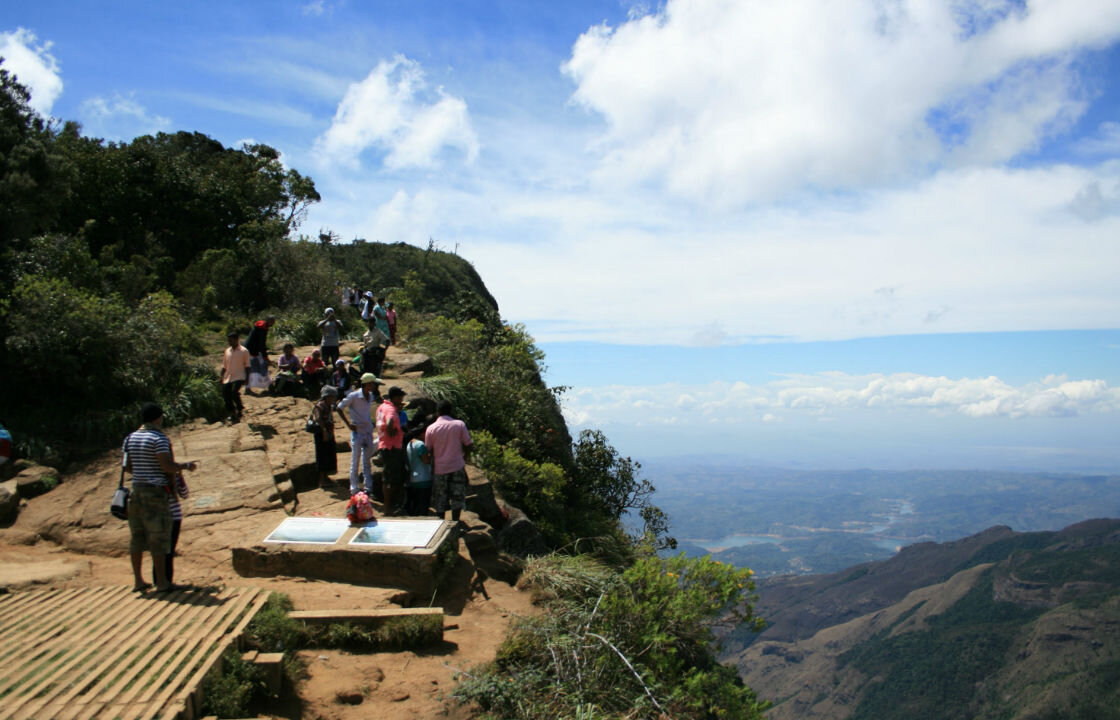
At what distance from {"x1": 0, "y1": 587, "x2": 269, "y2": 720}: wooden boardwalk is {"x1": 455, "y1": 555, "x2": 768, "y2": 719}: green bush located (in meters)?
1.92

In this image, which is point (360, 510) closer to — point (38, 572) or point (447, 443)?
point (447, 443)

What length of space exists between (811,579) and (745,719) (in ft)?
601

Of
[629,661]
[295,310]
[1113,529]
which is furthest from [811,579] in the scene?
[629,661]

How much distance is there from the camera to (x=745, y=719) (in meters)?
6.09

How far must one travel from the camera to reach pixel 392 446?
949 centimetres

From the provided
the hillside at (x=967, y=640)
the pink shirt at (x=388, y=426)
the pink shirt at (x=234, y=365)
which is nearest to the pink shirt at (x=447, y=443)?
the pink shirt at (x=388, y=426)

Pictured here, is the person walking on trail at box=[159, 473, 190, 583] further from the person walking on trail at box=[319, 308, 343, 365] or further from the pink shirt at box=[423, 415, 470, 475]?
the person walking on trail at box=[319, 308, 343, 365]

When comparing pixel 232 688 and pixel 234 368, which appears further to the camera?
pixel 234 368

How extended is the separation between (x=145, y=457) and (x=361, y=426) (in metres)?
3.43

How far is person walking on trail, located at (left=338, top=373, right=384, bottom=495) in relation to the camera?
9.59 metres

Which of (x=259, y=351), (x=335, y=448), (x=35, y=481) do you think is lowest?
(x=35, y=481)

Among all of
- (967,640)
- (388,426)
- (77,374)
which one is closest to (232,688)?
(388,426)

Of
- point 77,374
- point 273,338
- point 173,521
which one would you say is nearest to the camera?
point 173,521

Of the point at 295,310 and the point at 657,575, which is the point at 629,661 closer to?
the point at 657,575
